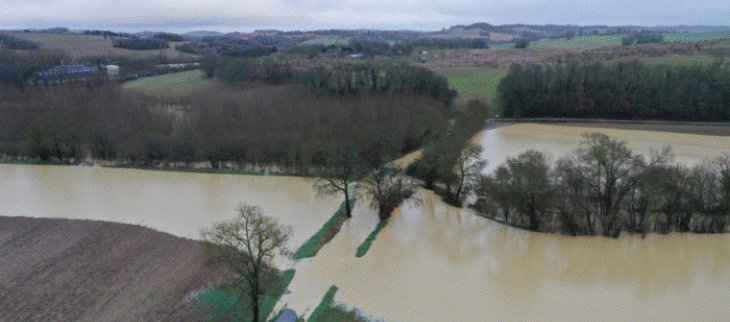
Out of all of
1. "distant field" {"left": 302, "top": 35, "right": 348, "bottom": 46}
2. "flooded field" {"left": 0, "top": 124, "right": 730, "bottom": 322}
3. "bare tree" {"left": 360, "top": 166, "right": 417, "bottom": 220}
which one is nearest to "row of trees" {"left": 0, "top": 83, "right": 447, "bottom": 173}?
"flooded field" {"left": 0, "top": 124, "right": 730, "bottom": 322}

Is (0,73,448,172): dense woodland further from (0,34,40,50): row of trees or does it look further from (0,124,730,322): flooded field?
(0,34,40,50): row of trees

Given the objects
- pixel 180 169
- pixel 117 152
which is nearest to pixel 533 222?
pixel 180 169

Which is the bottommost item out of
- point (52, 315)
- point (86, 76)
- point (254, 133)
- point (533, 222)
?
point (52, 315)

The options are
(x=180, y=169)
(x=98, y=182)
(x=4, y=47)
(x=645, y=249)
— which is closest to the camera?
(x=645, y=249)

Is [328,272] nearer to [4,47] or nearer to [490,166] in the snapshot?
[490,166]

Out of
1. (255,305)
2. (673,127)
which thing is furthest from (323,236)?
(673,127)

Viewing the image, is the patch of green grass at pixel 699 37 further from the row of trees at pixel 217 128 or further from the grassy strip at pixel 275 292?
the grassy strip at pixel 275 292
